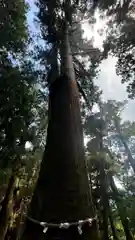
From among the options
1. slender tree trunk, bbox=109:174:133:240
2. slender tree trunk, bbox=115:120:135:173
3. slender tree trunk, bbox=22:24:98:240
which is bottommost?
slender tree trunk, bbox=22:24:98:240

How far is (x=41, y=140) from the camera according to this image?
11.2 metres

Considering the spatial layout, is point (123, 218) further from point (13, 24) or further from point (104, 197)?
point (13, 24)

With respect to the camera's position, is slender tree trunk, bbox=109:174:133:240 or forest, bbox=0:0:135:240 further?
slender tree trunk, bbox=109:174:133:240

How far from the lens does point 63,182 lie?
9.78 feet

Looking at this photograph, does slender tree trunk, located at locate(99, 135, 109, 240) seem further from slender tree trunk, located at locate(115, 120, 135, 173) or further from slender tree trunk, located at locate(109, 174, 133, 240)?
slender tree trunk, located at locate(115, 120, 135, 173)

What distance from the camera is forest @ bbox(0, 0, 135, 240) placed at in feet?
9.59

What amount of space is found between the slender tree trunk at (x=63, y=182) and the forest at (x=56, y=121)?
11mm

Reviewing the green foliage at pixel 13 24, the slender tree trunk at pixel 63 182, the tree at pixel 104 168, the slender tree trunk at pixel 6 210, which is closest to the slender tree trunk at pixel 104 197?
the tree at pixel 104 168

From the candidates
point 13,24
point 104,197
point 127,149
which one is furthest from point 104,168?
point 13,24

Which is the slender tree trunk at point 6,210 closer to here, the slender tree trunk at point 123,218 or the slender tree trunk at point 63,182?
the slender tree trunk at point 63,182

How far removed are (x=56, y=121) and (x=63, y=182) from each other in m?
1.05

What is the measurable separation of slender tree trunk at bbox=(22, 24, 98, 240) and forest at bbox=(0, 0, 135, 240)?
1cm

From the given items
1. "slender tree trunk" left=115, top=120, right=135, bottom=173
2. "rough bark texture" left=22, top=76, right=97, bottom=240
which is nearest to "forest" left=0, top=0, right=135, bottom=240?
"rough bark texture" left=22, top=76, right=97, bottom=240

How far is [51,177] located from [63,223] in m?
0.59
